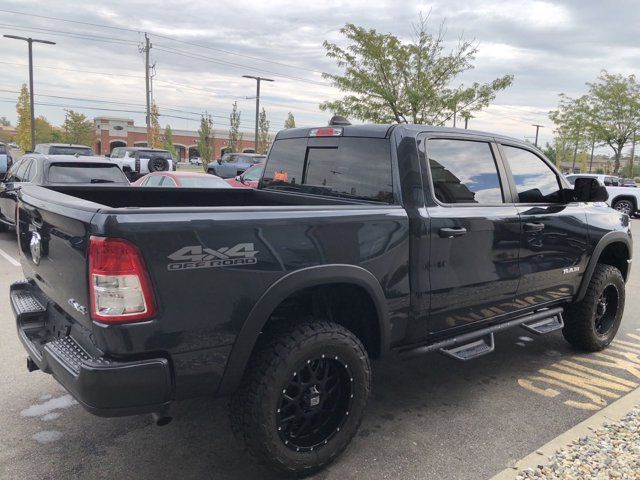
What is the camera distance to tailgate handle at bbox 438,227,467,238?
10.5 feet

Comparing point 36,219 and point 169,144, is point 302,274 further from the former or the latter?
point 169,144

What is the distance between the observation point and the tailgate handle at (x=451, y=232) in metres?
3.20

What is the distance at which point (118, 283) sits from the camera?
214 centimetres

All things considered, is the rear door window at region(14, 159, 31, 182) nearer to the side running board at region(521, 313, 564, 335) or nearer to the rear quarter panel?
the rear quarter panel

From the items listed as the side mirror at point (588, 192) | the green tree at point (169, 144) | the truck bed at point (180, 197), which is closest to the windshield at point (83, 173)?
the truck bed at point (180, 197)

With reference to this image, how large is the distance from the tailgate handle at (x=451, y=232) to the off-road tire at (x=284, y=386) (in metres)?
0.88

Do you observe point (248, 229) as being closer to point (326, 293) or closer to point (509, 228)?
point (326, 293)

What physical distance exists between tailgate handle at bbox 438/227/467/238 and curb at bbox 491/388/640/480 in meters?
1.34

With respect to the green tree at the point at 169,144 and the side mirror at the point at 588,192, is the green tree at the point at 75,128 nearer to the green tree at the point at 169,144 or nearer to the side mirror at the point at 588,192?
the green tree at the point at 169,144

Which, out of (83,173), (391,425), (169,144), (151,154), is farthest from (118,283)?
(169,144)

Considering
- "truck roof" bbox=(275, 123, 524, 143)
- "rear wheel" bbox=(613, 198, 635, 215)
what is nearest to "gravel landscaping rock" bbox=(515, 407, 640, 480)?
"truck roof" bbox=(275, 123, 524, 143)

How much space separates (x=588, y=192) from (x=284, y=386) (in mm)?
3108

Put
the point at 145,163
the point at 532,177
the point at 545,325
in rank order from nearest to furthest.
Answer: the point at 532,177, the point at 545,325, the point at 145,163

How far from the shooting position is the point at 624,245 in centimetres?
493
